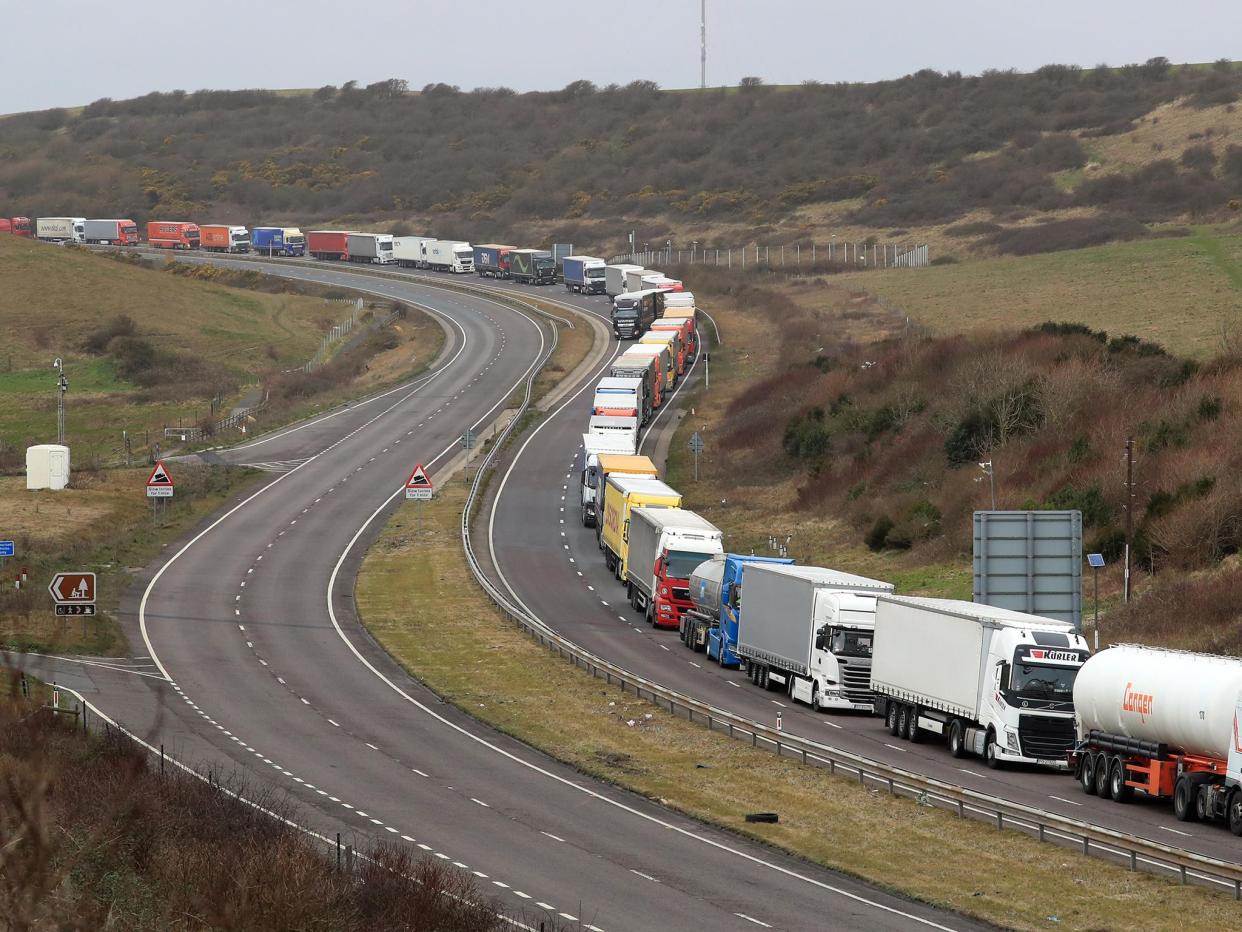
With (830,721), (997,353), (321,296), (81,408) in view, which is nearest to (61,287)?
(321,296)

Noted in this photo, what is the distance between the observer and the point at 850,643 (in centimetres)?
4572

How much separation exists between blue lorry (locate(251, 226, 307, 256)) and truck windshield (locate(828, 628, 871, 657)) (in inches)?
6260

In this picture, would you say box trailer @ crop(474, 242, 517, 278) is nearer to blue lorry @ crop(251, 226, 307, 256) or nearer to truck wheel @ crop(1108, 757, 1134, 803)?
blue lorry @ crop(251, 226, 307, 256)

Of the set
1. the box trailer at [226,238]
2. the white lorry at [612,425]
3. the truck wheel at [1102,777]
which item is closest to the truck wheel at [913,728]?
the truck wheel at [1102,777]

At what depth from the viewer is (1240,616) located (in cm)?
4850

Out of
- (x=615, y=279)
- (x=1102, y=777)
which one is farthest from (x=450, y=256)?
(x=1102, y=777)

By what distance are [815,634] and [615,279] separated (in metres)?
112

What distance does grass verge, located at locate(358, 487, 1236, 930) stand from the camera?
2709 cm

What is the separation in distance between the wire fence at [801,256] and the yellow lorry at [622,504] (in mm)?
90158

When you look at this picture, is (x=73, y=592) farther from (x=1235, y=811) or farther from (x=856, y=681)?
(x=1235, y=811)

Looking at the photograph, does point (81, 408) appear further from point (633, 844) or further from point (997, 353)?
point (633, 844)

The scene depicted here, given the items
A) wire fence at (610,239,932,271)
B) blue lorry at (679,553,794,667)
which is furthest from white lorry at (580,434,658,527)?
wire fence at (610,239,932,271)

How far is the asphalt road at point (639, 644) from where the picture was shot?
3459cm

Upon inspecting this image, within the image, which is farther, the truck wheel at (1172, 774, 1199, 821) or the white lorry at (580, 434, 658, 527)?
the white lorry at (580, 434, 658, 527)
